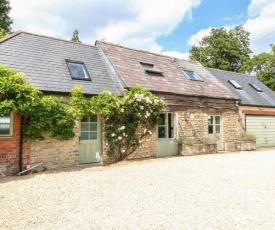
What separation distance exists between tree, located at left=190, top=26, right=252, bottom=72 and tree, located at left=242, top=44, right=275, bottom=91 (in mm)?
1875

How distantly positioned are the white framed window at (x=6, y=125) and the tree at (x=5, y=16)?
19.6 m

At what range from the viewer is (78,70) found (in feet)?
34.6

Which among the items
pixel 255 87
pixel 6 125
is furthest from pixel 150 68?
pixel 255 87

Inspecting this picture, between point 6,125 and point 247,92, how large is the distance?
52.0 feet

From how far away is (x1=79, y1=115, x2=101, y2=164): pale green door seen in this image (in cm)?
935

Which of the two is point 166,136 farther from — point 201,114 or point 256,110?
point 256,110

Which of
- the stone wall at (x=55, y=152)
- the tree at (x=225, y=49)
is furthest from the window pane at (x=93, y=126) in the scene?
the tree at (x=225, y=49)

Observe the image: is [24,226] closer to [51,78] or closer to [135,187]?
[135,187]

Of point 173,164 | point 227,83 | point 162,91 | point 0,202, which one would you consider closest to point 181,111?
point 162,91

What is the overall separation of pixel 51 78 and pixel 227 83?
13.2m

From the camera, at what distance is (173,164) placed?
9.09 metres

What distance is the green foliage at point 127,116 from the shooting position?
364 inches

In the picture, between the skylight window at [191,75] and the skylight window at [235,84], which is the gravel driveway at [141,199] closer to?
the skylight window at [191,75]

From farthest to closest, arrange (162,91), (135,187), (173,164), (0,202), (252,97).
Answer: (252,97)
(162,91)
(173,164)
(135,187)
(0,202)
